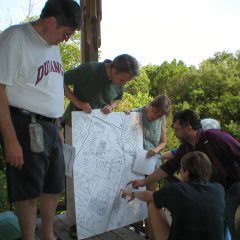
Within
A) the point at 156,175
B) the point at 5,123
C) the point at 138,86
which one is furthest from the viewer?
the point at 138,86

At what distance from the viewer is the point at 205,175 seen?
196cm

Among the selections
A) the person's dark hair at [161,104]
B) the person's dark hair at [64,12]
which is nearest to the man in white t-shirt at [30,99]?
the person's dark hair at [64,12]

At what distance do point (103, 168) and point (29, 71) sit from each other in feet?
3.67

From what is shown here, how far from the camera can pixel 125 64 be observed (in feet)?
8.05

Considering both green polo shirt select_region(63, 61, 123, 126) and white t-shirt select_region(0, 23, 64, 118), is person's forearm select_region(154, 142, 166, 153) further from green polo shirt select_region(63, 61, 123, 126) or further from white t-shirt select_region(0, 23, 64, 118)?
white t-shirt select_region(0, 23, 64, 118)

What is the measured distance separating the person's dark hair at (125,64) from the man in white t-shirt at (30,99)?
2.06 ft

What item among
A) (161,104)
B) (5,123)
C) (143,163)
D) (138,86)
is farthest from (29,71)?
(138,86)

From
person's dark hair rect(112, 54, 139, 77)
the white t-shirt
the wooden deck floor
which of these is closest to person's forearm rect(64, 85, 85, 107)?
person's dark hair rect(112, 54, 139, 77)

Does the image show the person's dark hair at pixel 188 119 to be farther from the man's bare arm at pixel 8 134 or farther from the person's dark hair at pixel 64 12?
the man's bare arm at pixel 8 134

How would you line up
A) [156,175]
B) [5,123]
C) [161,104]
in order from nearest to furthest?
[5,123]
[156,175]
[161,104]

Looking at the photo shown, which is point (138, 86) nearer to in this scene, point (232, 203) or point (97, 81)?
point (97, 81)

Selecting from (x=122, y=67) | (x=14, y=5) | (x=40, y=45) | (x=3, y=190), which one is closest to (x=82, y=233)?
(x=122, y=67)

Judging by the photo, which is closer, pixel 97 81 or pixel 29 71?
pixel 29 71

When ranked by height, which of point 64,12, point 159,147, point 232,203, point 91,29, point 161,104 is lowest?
point 232,203
